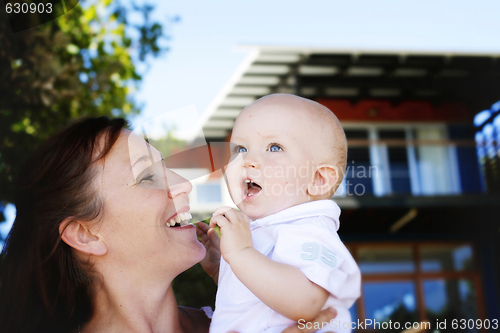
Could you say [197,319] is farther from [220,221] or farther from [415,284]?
[415,284]

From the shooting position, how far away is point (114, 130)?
1.67 m

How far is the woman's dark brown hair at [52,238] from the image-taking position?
5.15ft

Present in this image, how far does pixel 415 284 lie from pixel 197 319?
926 centimetres

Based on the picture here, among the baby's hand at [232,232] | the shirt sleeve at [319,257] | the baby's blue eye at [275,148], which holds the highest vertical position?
the baby's blue eye at [275,148]

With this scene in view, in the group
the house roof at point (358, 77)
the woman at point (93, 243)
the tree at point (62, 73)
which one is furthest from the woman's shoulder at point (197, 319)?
the house roof at point (358, 77)

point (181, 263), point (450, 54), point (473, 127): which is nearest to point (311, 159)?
point (181, 263)

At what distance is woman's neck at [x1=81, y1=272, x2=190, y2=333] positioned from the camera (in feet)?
5.24

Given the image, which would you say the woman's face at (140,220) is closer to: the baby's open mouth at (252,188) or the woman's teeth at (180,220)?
the woman's teeth at (180,220)

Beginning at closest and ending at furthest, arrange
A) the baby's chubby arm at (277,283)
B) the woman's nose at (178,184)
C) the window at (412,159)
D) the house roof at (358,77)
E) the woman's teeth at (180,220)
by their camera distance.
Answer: the baby's chubby arm at (277,283), the woman's nose at (178,184), the woman's teeth at (180,220), the house roof at (358,77), the window at (412,159)

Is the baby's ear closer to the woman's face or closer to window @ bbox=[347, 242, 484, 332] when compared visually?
the woman's face

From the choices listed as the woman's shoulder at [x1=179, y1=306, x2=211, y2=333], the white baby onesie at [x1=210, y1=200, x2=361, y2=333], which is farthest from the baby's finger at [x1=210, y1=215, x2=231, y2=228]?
the woman's shoulder at [x1=179, y1=306, x2=211, y2=333]

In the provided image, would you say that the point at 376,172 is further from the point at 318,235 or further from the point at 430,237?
Answer: the point at 318,235

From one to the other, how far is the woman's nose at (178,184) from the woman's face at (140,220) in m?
0.06

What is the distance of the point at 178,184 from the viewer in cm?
143
